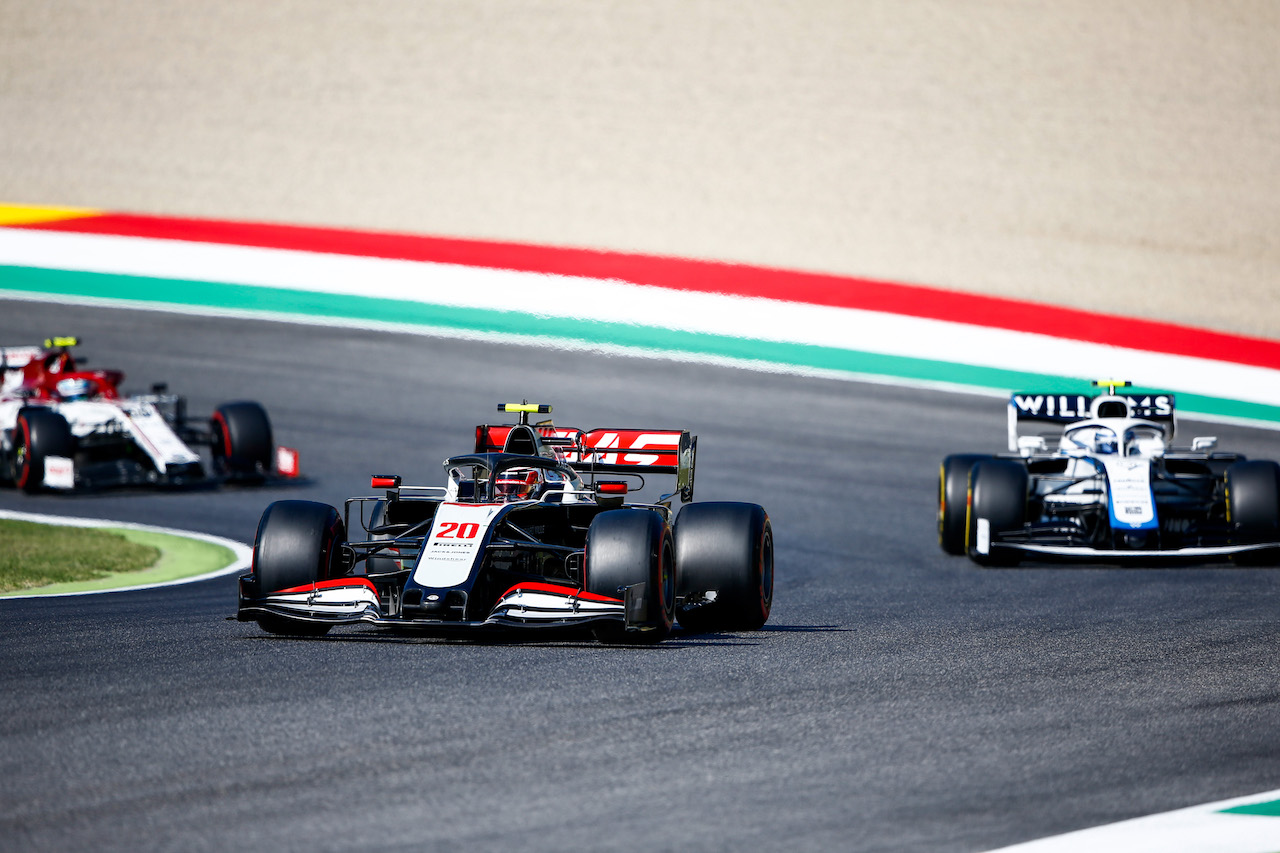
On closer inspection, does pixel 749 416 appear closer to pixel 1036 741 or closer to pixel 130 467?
pixel 130 467

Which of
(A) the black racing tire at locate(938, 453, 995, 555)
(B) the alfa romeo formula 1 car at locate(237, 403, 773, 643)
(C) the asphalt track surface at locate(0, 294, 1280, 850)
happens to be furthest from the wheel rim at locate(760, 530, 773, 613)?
(A) the black racing tire at locate(938, 453, 995, 555)

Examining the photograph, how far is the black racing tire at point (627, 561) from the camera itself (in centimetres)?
992

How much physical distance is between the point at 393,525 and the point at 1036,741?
16.0ft

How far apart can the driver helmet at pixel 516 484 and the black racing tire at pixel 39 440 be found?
370 inches

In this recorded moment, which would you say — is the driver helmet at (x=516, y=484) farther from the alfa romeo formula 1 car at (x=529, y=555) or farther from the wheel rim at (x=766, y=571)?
the wheel rim at (x=766, y=571)

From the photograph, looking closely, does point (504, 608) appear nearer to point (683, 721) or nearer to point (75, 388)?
point (683, 721)

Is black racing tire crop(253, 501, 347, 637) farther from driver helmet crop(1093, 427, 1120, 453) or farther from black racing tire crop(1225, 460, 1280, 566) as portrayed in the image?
driver helmet crop(1093, 427, 1120, 453)

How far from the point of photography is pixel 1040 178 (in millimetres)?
35188

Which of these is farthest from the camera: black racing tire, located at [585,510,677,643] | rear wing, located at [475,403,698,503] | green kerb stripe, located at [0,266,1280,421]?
green kerb stripe, located at [0,266,1280,421]

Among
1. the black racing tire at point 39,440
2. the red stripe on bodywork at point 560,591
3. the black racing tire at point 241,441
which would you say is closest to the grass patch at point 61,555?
the black racing tire at point 39,440

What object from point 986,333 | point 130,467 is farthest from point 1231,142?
point 130,467

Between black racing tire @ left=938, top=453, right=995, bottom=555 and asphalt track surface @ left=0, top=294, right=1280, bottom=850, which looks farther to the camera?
black racing tire @ left=938, top=453, right=995, bottom=555

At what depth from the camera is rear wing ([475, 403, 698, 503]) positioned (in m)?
11.7

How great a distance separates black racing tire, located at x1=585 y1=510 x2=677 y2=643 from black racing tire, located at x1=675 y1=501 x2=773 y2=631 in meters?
0.70
